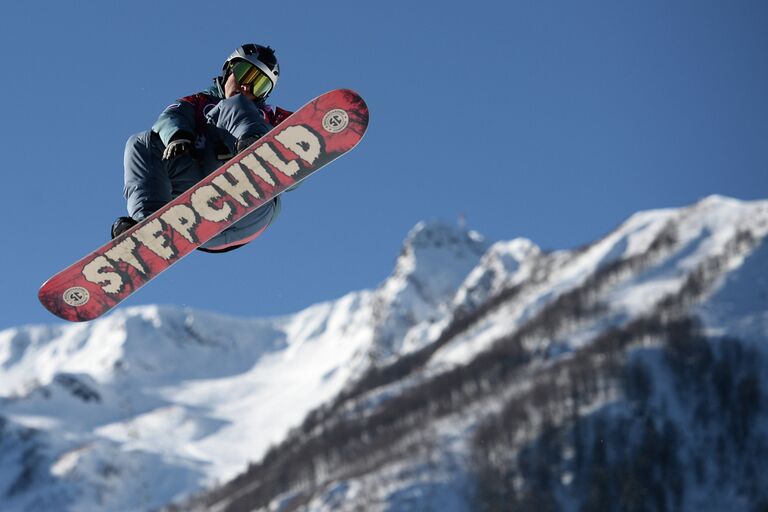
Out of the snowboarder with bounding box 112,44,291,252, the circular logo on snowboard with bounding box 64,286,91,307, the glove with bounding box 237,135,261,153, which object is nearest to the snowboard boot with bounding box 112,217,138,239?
the snowboarder with bounding box 112,44,291,252

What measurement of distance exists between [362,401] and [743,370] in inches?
2781

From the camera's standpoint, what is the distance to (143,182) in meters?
10.6

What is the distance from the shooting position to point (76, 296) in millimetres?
10945

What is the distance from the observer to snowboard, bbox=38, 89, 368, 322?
10609 millimetres

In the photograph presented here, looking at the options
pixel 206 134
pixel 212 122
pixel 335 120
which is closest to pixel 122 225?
pixel 206 134

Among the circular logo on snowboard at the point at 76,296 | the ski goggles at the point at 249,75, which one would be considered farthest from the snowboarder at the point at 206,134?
the circular logo on snowboard at the point at 76,296

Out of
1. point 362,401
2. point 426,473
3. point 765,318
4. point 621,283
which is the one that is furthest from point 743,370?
point 362,401

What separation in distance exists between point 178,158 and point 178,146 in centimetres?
88

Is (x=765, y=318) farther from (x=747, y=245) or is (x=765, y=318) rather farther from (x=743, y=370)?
(x=747, y=245)

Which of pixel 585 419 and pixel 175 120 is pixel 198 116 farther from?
pixel 585 419

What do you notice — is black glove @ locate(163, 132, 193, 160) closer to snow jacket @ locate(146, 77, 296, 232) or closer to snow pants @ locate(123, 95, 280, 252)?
snow jacket @ locate(146, 77, 296, 232)

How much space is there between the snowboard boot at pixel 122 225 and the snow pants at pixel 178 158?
80mm

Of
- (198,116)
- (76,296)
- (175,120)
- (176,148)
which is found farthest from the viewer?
(76,296)

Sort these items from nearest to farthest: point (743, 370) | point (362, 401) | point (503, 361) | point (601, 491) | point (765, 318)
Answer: point (601, 491) → point (743, 370) → point (765, 318) → point (503, 361) → point (362, 401)
